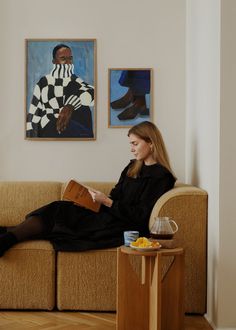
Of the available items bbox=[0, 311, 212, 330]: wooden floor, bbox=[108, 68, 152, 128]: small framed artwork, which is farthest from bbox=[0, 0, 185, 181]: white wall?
bbox=[0, 311, 212, 330]: wooden floor

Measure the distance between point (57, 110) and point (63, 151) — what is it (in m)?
0.31

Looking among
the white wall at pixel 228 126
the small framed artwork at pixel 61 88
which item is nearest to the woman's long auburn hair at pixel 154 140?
the white wall at pixel 228 126

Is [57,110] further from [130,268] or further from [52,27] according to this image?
[130,268]

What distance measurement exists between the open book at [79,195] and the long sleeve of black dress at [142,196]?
0.46ft

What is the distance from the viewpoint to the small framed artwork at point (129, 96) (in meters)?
4.42

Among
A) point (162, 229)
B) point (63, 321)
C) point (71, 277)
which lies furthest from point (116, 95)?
point (63, 321)

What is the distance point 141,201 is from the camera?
3580 mm

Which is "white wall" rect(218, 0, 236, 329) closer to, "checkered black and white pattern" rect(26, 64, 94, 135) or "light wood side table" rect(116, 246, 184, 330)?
"light wood side table" rect(116, 246, 184, 330)

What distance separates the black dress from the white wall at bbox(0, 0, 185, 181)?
72 centimetres

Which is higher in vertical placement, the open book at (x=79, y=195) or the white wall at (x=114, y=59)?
the white wall at (x=114, y=59)

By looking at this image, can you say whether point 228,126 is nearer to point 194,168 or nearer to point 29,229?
point 194,168

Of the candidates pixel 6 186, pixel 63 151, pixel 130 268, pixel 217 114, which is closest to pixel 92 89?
pixel 63 151

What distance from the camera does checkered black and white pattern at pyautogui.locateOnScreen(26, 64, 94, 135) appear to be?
4.45 meters

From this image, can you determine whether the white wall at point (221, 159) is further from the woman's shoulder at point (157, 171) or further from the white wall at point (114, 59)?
the white wall at point (114, 59)
